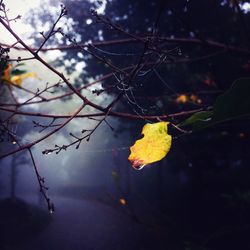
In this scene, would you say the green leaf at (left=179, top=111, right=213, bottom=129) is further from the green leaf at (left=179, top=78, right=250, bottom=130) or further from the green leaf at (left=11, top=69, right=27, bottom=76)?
the green leaf at (left=11, top=69, right=27, bottom=76)

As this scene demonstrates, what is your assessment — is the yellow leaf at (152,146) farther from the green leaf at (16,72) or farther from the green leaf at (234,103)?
the green leaf at (16,72)

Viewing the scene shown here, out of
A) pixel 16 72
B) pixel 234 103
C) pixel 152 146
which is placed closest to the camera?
pixel 234 103

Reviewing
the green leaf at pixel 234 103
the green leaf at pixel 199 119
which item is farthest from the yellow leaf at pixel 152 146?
the green leaf at pixel 234 103

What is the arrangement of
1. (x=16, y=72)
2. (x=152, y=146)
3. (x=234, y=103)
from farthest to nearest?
(x=16, y=72) < (x=152, y=146) < (x=234, y=103)

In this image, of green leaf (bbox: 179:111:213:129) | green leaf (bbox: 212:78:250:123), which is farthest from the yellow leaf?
green leaf (bbox: 212:78:250:123)

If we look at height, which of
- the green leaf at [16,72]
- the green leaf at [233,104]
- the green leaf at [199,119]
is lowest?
the green leaf at [233,104]

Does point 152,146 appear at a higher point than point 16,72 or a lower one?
lower

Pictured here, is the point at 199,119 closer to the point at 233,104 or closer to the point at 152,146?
the point at 233,104

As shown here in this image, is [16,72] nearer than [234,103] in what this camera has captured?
No

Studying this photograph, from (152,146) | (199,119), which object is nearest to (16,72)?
(152,146)

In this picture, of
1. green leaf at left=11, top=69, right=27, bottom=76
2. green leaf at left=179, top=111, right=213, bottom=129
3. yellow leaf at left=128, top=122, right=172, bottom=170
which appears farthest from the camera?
green leaf at left=11, top=69, right=27, bottom=76
